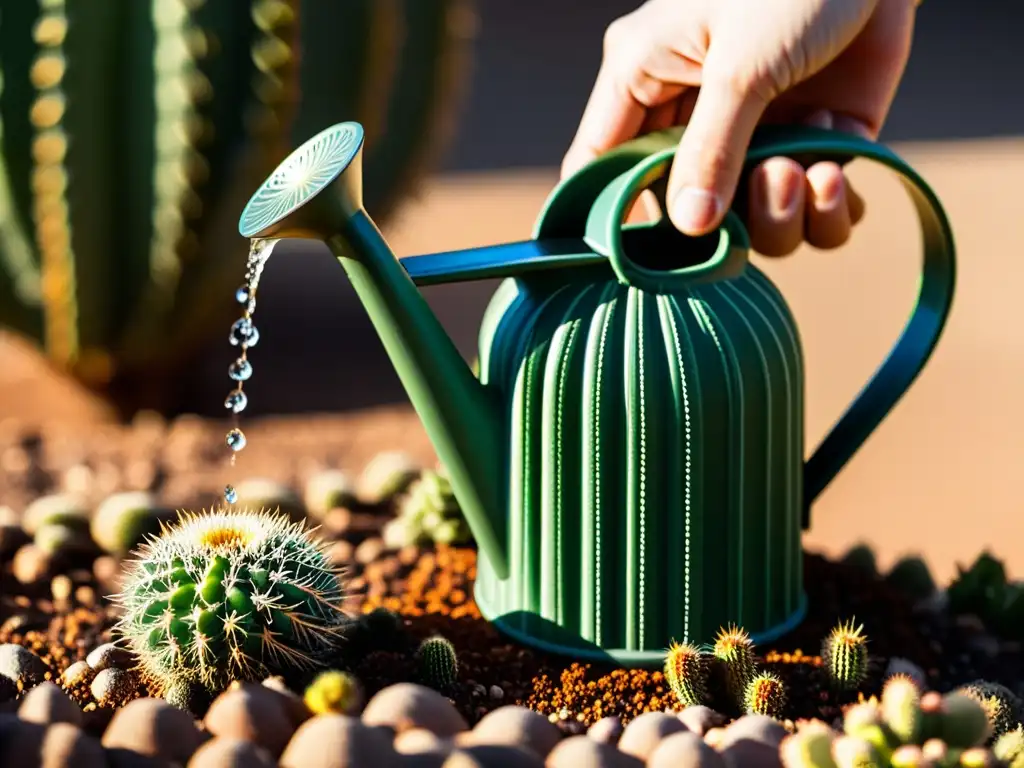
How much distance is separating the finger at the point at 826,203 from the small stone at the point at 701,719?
65 centimetres

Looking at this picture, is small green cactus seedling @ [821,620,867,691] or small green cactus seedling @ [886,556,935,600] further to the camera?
small green cactus seedling @ [886,556,935,600]

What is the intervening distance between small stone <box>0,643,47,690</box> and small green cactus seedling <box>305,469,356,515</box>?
0.76 metres

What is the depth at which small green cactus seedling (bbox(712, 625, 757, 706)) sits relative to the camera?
4.88 ft

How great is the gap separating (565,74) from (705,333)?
6.80 m

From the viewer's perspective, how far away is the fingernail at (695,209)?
1.58 m

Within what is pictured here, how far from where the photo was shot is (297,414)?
144 inches

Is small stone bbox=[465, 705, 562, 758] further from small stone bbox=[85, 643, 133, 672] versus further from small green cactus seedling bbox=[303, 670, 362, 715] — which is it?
small stone bbox=[85, 643, 133, 672]

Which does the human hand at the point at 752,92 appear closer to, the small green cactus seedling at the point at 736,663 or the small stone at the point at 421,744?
the small green cactus seedling at the point at 736,663

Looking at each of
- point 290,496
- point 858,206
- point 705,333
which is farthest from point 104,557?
point 858,206

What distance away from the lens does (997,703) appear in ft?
4.83

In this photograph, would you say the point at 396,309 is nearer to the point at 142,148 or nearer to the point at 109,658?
the point at 109,658

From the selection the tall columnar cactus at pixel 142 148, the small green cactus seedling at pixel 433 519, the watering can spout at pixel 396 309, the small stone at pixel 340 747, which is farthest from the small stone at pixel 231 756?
the tall columnar cactus at pixel 142 148

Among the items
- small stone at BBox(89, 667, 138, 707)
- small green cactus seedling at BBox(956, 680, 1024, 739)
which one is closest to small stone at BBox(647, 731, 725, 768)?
small green cactus seedling at BBox(956, 680, 1024, 739)

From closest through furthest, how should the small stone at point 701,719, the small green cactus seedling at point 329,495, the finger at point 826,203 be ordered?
the small stone at point 701,719
the finger at point 826,203
the small green cactus seedling at point 329,495
